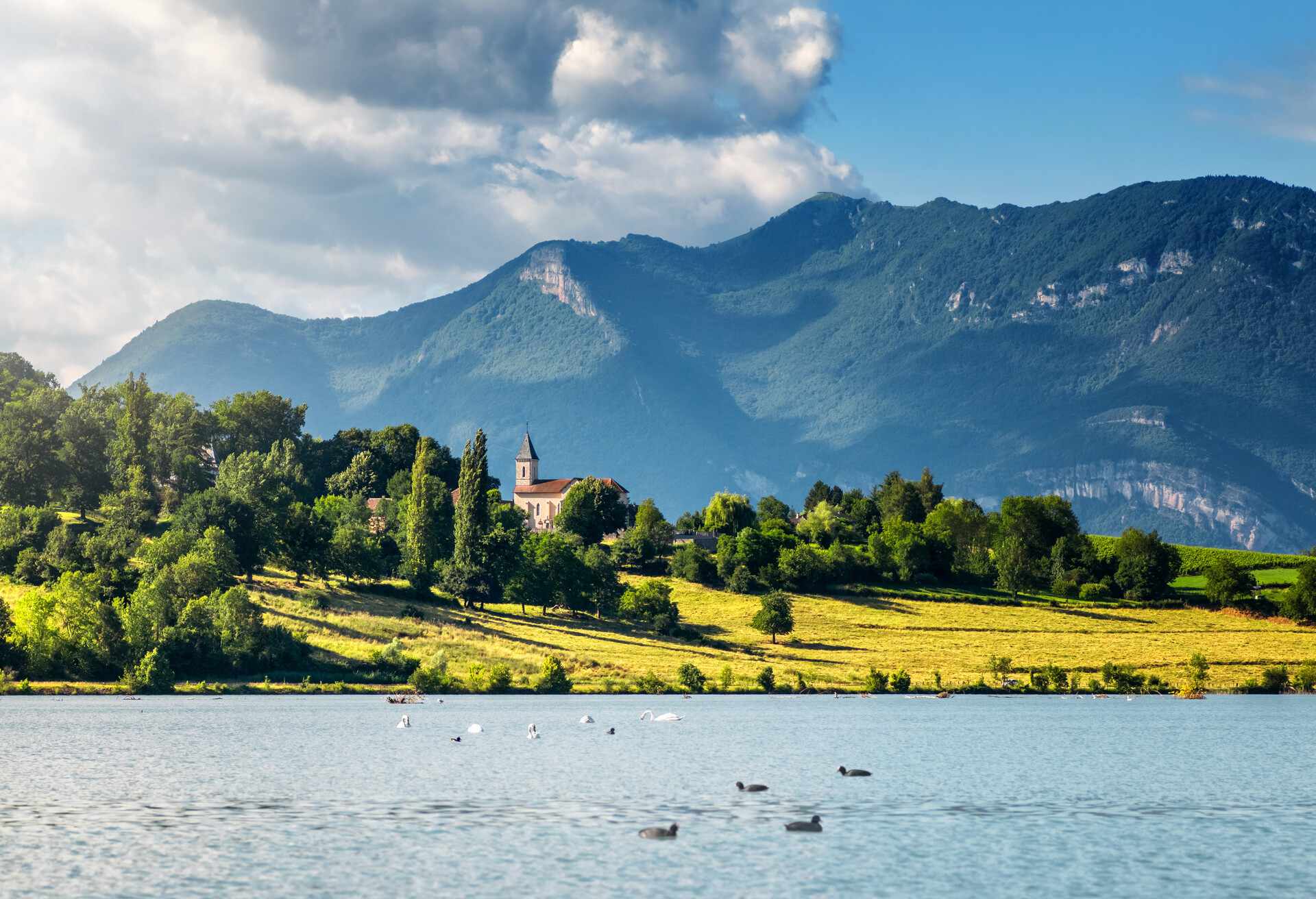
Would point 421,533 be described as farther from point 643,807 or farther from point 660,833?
point 660,833

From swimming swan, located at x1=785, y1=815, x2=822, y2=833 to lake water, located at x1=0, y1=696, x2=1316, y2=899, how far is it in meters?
0.55

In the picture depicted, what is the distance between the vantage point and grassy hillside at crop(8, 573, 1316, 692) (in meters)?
117

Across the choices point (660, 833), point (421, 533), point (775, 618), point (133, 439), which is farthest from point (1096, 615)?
point (660, 833)

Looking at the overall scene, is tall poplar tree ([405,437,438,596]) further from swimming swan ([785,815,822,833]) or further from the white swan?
swimming swan ([785,815,822,833])

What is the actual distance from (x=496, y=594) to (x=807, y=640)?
34.2 metres

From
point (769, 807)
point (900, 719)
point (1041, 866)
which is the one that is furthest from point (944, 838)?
point (900, 719)

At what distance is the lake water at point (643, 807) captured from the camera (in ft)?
107

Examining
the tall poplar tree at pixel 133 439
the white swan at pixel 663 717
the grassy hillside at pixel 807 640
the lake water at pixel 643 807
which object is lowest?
the white swan at pixel 663 717

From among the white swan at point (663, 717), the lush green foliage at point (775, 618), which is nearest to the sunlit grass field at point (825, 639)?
the lush green foliage at point (775, 618)

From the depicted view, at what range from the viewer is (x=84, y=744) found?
6388 centimetres

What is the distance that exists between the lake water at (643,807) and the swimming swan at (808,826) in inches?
21.5

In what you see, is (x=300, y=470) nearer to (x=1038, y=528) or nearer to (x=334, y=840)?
(x=1038, y=528)

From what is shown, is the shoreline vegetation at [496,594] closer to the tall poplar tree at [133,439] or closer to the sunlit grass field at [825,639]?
the tall poplar tree at [133,439]

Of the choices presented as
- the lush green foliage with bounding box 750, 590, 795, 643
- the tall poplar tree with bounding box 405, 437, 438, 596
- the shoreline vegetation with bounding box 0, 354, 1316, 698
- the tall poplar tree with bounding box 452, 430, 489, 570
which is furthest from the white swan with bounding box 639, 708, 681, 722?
the tall poplar tree with bounding box 405, 437, 438, 596
